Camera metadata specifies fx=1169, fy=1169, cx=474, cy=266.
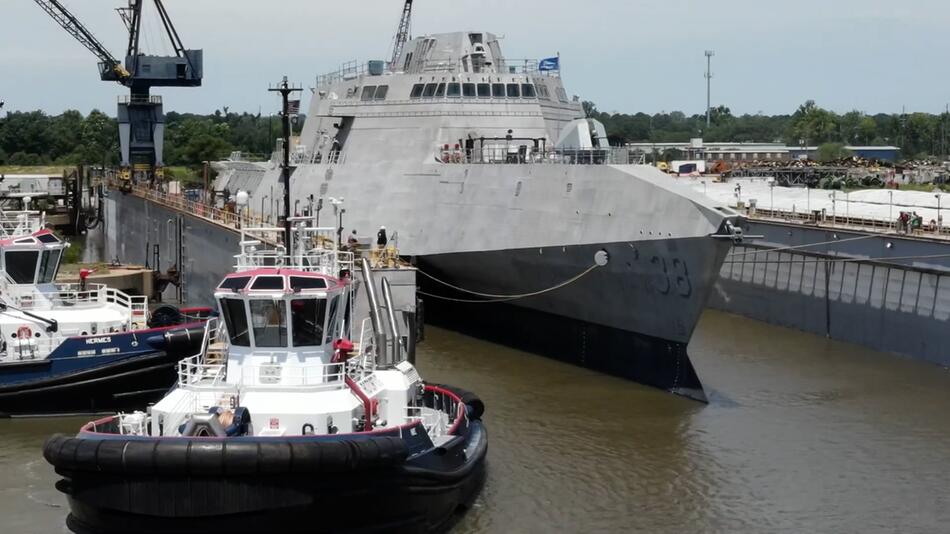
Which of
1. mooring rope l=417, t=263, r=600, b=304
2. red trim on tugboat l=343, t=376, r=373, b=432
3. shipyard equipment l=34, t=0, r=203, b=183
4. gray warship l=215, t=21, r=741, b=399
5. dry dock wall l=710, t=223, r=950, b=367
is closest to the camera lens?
red trim on tugboat l=343, t=376, r=373, b=432

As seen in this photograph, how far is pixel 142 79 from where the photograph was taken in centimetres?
6119

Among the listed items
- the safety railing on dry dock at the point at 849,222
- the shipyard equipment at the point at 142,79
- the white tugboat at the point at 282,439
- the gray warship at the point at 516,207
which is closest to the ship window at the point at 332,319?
the white tugboat at the point at 282,439

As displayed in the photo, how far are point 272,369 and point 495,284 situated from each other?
50.2ft

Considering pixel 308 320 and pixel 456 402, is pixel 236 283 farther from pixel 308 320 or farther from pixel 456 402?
pixel 456 402

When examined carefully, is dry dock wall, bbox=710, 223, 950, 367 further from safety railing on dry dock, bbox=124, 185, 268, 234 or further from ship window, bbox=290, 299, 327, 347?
ship window, bbox=290, 299, 327, 347

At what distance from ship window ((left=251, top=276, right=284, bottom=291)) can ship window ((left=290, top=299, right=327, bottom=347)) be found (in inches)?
13.9

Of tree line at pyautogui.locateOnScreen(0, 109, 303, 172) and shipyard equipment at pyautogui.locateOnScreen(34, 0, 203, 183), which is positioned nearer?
shipyard equipment at pyautogui.locateOnScreen(34, 0, 203, 183)

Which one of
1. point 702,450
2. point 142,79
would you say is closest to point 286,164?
point 702,450

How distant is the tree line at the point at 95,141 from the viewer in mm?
121875

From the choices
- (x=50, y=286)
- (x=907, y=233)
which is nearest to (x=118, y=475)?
(x=50, y=286)

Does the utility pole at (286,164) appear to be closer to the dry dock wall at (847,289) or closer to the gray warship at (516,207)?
the gray warship at (516,207)

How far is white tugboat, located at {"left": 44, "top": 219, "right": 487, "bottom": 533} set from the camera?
14.5 meters

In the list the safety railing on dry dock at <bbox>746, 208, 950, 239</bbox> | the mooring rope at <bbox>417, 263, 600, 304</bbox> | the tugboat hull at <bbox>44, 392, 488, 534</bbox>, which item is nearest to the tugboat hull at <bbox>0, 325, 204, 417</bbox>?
the mooring rope at <bbox>417, 263, 600, 304</bbox>

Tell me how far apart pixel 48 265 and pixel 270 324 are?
495 inches
